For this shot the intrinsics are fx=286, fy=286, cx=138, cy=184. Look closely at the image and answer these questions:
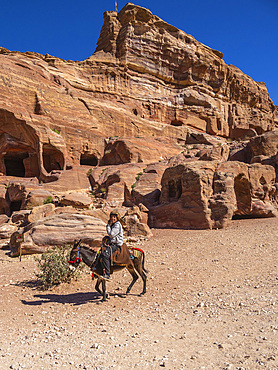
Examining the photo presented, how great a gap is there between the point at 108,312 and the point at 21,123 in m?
26.3

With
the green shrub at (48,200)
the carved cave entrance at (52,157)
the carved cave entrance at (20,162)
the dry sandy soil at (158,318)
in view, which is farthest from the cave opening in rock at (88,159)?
the dry sandy soil at (158,318)

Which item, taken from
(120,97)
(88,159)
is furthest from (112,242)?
(120,97)

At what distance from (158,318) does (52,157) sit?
27.6m

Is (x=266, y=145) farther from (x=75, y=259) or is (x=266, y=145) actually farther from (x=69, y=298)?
(x=69, y=298)

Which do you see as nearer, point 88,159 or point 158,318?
point 158,318

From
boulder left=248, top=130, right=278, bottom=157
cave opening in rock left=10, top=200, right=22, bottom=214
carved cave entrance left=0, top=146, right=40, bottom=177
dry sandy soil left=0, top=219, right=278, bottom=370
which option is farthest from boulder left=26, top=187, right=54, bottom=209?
boulder left=248, top=130, right=278, bottom=157

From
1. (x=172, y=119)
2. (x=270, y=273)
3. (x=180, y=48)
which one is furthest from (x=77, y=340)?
(x=180, y=48)

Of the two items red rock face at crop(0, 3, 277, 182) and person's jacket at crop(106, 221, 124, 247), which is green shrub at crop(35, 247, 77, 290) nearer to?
person's jacket at crop(106, 221, 124, 247)

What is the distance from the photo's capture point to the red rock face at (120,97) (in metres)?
29.2

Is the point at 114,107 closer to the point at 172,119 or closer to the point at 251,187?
the point at 172,119

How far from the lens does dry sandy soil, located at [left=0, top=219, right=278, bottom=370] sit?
390cm

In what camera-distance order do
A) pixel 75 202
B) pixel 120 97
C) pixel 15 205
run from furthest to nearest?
pixel 120 97 < pixel 15 205 < pixel 75 202

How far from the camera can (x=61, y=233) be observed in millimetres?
11234

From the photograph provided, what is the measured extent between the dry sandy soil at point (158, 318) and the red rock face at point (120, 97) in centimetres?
1949
